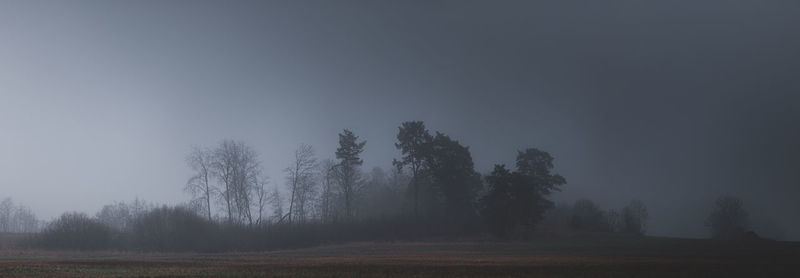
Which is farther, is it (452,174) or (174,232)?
(452,174)

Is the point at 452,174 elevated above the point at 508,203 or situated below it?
above

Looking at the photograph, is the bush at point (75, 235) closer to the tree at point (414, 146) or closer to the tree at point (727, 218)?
the tree at point (414, 146)

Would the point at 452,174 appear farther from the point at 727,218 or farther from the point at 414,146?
the point at 727,218

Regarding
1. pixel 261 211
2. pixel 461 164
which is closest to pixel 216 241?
pixel 261 211

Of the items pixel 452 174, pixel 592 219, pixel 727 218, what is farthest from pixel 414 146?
pixel 727 218

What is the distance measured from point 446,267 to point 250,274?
10.2 m

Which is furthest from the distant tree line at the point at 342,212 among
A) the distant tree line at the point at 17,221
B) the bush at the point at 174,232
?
the distant tree line at the point at 17,221

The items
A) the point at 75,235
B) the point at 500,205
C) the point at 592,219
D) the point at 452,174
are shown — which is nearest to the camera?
the point at 75,235

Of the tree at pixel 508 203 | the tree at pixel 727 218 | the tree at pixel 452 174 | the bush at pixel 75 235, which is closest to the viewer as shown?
the bush at pixel 75 235

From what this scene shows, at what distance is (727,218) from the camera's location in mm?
91438

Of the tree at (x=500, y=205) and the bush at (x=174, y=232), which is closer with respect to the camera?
the bush at (x=174, y=232)

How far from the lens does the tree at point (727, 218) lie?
9044 cm

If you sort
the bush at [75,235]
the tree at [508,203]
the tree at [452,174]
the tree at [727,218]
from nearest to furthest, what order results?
the bush at [75,235]
the tree at [508,203]
the tree at [452,174]
the tree at [727,218]

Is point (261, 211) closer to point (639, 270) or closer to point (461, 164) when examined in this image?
point (461, 164)
